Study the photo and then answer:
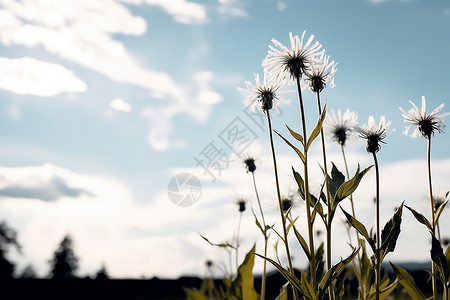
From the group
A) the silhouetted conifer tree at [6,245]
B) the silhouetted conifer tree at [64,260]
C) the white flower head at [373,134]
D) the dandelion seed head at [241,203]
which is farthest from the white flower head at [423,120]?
the silhouetted conifer tree at [64,260]

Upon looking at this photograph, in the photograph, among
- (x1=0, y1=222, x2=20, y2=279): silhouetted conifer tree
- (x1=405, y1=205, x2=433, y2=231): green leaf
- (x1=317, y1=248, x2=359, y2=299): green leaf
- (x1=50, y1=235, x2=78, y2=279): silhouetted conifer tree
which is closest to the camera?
(x1=317, y1=248, x2=359, y2=299): green leaf

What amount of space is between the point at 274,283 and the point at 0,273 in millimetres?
25852

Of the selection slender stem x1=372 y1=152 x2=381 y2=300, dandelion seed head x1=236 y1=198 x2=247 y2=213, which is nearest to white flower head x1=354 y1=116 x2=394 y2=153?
slender stem x1=372 y1=152 x2=381 y2=300

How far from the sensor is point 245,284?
190 centimetres

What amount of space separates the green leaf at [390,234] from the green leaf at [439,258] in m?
0.16

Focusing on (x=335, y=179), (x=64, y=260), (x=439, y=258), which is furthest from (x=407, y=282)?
(x=64, y=260)

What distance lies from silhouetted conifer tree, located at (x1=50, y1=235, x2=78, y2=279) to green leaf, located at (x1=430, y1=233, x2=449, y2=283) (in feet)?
138

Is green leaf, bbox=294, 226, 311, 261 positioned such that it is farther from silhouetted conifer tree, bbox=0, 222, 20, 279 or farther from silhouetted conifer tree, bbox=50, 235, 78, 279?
silhouetted conifer tree, bbox=50, 235, 78, 279

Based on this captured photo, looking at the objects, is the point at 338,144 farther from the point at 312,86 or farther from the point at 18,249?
the point at 18,249

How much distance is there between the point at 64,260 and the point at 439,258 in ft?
148

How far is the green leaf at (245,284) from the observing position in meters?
1.87

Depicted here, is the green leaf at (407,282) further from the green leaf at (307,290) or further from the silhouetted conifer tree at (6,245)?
the silhouetted conifer tree at (6,245)

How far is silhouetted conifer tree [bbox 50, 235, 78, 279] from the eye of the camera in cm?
3941

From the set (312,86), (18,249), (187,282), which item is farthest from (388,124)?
(18,249)
